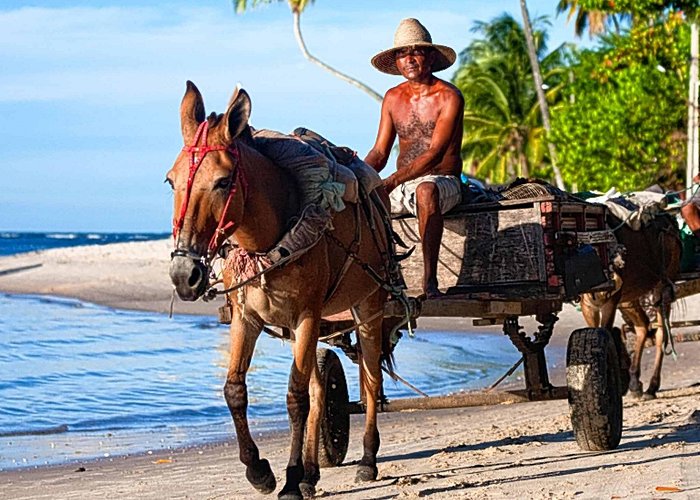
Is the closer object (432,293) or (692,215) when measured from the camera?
(432,293)

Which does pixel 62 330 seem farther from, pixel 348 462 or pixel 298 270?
pixel 298 270

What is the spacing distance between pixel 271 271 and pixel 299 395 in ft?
2.50

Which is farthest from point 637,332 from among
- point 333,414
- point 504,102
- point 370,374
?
point 504,102

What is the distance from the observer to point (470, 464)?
822 centimetres

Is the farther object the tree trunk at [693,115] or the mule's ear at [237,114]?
the tree trunk at [693,115]

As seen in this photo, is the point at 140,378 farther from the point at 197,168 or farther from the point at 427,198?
the point at 197,168

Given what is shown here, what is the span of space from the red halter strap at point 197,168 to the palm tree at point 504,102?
41.6 meters

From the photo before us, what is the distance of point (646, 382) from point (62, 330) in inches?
565

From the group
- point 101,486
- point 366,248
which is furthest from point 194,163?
point 101,486

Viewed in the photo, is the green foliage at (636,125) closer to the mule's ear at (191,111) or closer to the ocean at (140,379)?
the ocean at (140,379)

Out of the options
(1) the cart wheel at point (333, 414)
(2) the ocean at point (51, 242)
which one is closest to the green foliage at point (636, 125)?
(1) the cart wheel at point (333, 414)

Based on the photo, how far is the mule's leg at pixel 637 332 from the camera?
12.5 meters

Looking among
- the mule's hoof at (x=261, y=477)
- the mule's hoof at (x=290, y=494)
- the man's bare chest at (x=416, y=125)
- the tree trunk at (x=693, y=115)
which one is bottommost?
the mule's hoof at (x=290, y=494)

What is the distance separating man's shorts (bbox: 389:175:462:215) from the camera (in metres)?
8.27
